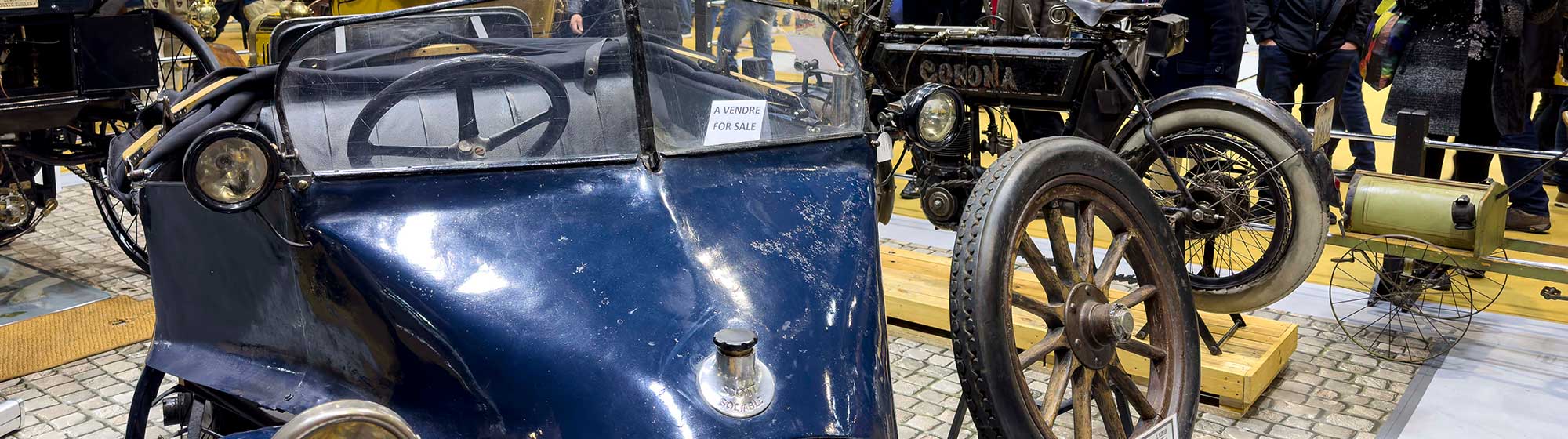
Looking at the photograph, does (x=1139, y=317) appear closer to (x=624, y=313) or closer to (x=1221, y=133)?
(x=1221, y=133)

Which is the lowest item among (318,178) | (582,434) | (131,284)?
(131,284)

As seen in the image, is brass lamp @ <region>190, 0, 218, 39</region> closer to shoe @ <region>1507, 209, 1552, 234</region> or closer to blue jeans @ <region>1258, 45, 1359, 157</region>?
blue jeans @ <region>1258, 45, 1359, 157</region>

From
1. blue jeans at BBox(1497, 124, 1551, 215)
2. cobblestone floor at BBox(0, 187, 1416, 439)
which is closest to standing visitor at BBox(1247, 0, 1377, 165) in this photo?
A: blue jeans at BBox(1497, 124, 1551, 215)

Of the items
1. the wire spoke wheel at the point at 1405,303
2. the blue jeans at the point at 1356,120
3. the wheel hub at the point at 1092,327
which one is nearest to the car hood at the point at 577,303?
the wheel hub at the point at 1092,327

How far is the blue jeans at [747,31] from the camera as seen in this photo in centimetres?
312

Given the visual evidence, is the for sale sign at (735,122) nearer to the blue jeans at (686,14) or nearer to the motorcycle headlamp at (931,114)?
the blue jeans at (686,14)

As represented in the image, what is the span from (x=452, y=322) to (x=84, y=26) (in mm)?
4019

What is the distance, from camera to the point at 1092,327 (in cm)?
280

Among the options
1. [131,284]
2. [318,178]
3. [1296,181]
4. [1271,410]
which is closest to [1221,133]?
[1296,181]

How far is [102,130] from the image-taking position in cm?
615

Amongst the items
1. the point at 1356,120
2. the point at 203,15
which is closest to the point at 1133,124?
the point at 1356,120

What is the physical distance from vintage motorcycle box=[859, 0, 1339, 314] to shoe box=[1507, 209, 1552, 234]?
2336 millimetres

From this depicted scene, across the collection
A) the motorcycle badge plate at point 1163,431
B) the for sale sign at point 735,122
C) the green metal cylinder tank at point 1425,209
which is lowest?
the motorcycle badge plate at point 1163,431

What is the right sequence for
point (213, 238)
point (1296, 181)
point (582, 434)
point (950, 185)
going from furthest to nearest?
point (950, 185) < point (1296, 181) < point (213, 238) < point (582, 434)
